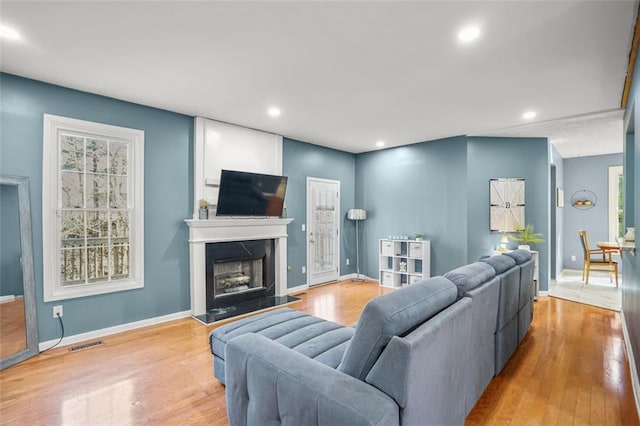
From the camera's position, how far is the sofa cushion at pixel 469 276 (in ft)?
6.39

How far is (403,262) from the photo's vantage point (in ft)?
19.3

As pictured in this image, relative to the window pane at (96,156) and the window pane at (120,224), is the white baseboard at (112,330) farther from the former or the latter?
the window pane at (96,156)

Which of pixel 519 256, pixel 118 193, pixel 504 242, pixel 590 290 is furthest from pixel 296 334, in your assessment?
pixel 590 290

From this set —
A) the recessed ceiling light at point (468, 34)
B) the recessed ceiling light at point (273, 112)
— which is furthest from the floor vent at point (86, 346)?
the recessed ceiling light at point (468, 34)

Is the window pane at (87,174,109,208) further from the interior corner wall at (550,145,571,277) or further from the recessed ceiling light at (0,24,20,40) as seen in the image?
the interior corner wall at (550,145,571,277)

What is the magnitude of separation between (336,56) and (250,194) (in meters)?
2.50

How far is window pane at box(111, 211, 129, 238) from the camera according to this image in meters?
3.67

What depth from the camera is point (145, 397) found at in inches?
92.6

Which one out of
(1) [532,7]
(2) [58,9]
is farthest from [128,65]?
(1) [532,7]

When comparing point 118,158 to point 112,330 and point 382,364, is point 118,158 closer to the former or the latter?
point 112,330

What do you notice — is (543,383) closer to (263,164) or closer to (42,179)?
(263,164)

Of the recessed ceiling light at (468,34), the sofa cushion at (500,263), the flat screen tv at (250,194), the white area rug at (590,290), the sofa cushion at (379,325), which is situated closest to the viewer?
the sofa cushion at (379,325)

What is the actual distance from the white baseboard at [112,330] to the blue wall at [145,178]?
0.05 meters

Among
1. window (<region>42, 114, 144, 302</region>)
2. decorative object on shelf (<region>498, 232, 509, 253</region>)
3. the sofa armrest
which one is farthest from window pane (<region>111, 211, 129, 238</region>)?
decorative object on shelf (<region>498, 232, 509, 253</region>)
